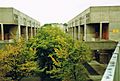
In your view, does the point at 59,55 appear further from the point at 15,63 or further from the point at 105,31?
the point at 105,31

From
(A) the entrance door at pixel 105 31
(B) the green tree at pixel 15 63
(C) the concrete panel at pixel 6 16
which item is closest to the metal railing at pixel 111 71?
(B) the green tree at pixel 15 63

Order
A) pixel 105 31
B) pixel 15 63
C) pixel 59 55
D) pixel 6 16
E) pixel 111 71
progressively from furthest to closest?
pixel 105 31
pixel 6 16
pixel 59 55
pixel 15 63
pixel 111 71

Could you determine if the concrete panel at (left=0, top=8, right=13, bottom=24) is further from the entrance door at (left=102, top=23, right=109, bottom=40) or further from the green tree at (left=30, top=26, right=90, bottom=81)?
the entrance door at (left=102, top=23, right=109, bottom=40)

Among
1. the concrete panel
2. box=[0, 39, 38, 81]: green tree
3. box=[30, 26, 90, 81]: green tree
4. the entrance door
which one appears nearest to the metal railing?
box=[30, 26, 90, 81]: green tree

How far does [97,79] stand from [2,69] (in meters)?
11.4

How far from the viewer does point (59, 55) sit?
21.9 meters

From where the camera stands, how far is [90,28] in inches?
1686

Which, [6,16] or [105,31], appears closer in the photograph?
[6,16]

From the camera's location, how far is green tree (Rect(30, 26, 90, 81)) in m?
20.4

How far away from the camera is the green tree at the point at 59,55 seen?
20.4 metres

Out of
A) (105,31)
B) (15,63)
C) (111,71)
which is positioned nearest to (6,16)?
(15,63)

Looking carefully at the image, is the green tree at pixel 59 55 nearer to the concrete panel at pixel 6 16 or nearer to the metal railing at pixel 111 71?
the concrete panel at pixel 6 16

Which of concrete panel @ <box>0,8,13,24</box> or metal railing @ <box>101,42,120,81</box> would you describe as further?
concrete panel @ <box>0,8,13,24</box>

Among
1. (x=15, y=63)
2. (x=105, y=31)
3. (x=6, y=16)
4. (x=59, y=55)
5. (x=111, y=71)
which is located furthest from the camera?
(x=105, y=31)
